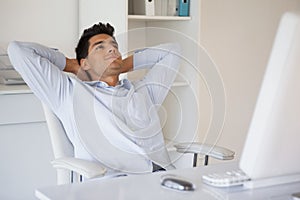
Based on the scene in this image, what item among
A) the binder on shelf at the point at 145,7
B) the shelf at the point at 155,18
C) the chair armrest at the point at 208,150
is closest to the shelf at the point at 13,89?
the shelf at the point at 155,18

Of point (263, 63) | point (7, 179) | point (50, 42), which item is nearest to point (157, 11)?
point (50, 42)

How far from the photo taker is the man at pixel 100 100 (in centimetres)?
227

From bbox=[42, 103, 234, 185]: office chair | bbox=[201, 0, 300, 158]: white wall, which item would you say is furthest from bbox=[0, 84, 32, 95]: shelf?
bbox=[201, 0, 300, 158]: white wall

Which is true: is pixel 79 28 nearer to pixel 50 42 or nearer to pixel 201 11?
pixel 50 42

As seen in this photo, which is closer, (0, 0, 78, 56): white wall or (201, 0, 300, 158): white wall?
(0, 0, 78, 56): white wall

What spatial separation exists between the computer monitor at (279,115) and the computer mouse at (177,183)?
19 cm

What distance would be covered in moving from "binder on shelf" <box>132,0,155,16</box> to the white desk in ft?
5.56

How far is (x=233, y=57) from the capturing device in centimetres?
357

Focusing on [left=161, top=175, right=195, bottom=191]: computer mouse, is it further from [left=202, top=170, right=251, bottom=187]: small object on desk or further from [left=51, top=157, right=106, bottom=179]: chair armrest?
[left=51, top=157, right=106, bottom=179]: chair armrest

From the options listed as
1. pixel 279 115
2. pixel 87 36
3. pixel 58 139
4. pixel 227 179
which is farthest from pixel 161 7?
pixel 279 115

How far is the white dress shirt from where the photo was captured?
2264mm

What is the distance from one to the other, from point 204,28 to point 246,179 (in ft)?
6.73

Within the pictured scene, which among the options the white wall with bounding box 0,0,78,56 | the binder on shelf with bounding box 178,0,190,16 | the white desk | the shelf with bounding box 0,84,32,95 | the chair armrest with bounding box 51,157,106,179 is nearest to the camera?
the white desk

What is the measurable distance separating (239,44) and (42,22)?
130cm
